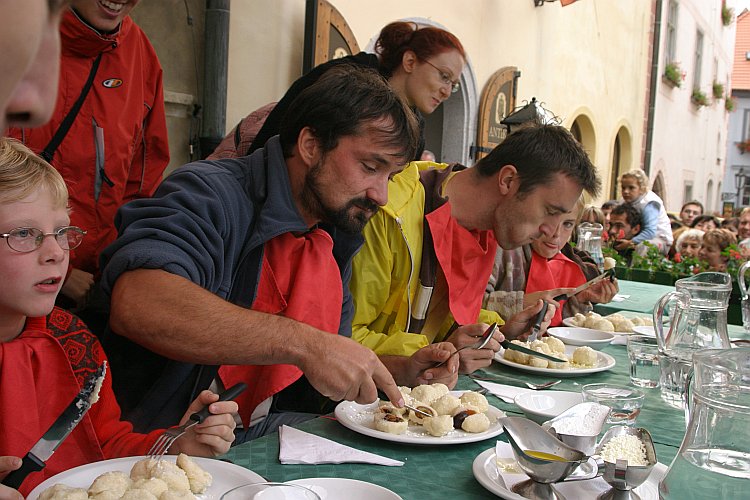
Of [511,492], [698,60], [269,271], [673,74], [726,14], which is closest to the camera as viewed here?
[511,492]

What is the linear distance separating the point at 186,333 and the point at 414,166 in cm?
147

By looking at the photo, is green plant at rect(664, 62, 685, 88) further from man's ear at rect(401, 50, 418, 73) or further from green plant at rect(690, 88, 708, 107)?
man's ear at rect(401, 50, 418, 73)

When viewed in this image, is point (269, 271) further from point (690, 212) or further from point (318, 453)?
point (690, 212)

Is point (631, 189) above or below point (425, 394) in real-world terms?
above

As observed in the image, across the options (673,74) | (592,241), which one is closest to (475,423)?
(592,241)

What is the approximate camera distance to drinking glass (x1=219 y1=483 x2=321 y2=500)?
3.89 ft

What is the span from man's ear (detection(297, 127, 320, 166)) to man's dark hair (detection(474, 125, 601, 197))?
111 cm

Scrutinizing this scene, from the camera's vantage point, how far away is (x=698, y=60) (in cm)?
2334

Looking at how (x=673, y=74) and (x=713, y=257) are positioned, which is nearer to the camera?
(x=713, y=257)

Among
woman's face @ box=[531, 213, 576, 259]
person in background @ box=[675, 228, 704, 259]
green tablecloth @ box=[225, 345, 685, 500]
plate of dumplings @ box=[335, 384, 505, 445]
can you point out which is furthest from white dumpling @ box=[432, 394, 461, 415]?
person in background @ box=[675, 228, 704, 259]

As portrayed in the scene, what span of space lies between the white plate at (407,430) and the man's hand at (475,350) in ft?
1.50

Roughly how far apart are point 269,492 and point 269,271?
96 centimetres

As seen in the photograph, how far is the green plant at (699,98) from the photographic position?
2259 centimetres

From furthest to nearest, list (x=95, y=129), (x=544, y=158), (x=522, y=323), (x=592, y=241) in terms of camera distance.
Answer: (x=592, y=241) → (x=522, y=323) → (x=544, y=158) → (x=95, y=129)
